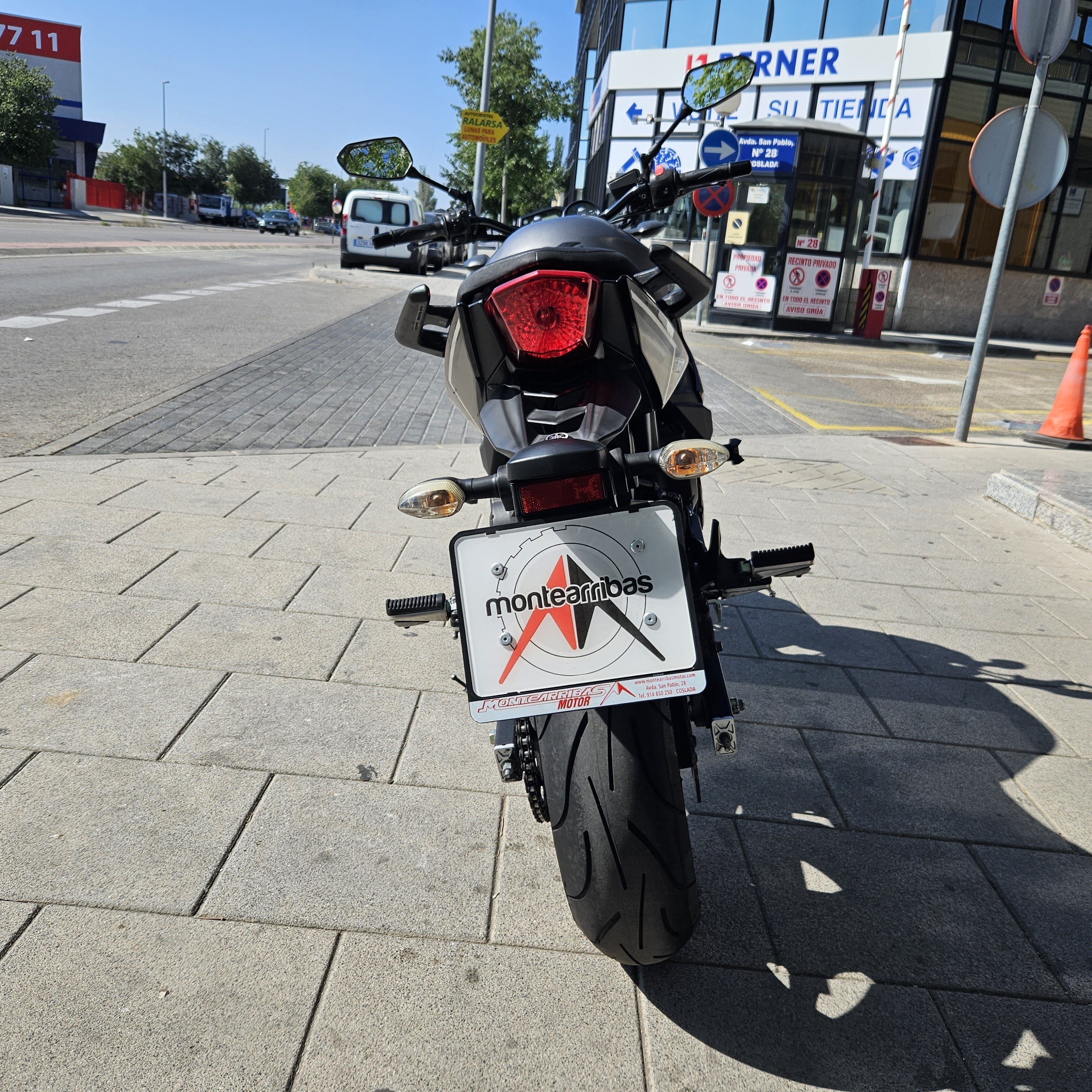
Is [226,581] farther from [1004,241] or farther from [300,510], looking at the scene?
[1004,241]

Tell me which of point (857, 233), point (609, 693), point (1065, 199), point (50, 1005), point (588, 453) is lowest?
point (50, 1005)

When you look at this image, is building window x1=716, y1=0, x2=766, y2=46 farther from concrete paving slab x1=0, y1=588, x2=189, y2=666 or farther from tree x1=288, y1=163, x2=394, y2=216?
tree x1=288, y1=163, x2=394, y2=216

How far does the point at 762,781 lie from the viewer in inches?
108

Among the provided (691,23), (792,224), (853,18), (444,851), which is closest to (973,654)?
(444,851)

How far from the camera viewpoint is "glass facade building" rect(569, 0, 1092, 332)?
21.7 m

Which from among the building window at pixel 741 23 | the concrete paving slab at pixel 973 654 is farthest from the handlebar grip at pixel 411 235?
the building window at pixel 741 23

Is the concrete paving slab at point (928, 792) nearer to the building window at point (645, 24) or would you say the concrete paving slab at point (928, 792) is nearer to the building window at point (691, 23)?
the building window at point (691, 23)

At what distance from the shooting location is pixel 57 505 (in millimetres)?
4520

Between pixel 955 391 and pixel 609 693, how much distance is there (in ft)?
38.7

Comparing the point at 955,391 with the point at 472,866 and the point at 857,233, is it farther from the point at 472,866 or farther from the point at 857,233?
the point at 472,866

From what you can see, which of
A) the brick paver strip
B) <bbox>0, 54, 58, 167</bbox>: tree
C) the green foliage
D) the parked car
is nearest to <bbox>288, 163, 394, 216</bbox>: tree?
the green foliage

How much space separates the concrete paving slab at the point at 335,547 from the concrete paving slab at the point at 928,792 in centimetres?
213

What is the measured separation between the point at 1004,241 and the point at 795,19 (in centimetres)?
2031

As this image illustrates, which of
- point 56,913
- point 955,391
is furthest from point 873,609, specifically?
point 955,391
